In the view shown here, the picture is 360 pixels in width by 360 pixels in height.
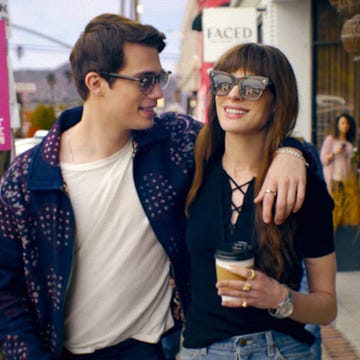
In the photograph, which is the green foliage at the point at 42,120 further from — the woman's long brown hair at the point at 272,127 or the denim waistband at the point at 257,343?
the denim waistband at the point at 257,343

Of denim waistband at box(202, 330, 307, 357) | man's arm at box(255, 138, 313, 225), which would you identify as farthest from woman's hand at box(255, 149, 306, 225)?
denim waistband at box(202, 330, 307, 357)

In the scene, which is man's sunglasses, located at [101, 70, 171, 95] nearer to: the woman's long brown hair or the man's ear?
the man's ear

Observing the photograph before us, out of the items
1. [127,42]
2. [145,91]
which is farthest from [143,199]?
[127,42]

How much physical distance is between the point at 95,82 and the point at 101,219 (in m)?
0.60

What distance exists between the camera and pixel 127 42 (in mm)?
2414

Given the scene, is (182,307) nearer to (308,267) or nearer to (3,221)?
(308,267)

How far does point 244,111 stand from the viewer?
6.92 feet

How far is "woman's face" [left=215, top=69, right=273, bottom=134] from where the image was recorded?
2.09 metres

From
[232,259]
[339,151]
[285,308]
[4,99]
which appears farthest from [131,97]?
[339,151]

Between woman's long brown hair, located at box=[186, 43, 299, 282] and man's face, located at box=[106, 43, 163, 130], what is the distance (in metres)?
0.31

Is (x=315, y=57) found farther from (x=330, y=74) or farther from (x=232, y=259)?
(x=232, y=259)

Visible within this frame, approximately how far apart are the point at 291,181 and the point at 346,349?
3221 millimetres

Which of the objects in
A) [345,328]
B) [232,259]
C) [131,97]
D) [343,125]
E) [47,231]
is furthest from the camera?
[343,125]

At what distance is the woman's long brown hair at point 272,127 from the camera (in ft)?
6.50
